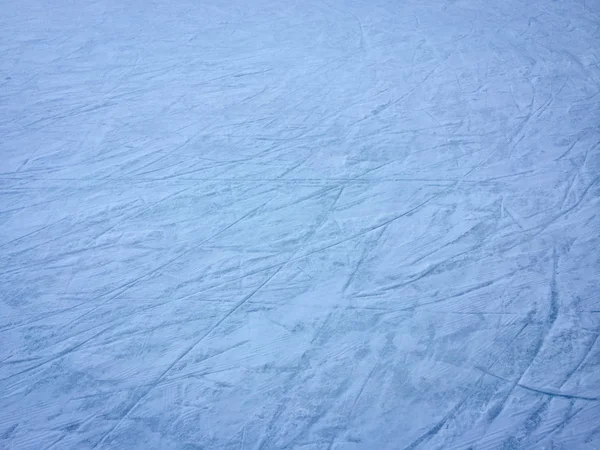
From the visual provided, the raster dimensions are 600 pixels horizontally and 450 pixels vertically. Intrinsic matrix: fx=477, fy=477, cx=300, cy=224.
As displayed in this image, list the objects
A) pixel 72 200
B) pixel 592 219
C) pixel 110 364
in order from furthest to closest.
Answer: pixel 72 200
pixel 592 219
pixel 110 364

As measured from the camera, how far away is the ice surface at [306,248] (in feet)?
6.98

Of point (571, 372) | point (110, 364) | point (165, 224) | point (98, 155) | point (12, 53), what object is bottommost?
point (571, 372)

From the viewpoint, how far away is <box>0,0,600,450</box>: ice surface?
213 cm

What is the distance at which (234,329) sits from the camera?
249 cm

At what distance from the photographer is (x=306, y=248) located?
2945mm

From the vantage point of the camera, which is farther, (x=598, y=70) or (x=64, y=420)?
(x=598, y=70)

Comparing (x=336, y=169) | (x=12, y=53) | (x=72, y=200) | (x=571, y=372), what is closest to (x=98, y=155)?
(x=72, y=200)

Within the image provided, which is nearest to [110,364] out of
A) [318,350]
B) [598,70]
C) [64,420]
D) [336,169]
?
[64,420]

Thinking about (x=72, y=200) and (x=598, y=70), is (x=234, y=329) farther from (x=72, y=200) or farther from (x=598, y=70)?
(x=598, y=70)

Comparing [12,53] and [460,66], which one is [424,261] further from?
[12,53]

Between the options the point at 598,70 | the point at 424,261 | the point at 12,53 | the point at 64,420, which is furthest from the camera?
the point at 12,53

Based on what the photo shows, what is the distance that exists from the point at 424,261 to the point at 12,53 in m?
5.70

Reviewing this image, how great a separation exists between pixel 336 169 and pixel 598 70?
10.2ft

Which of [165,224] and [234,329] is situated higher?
[165,224]
